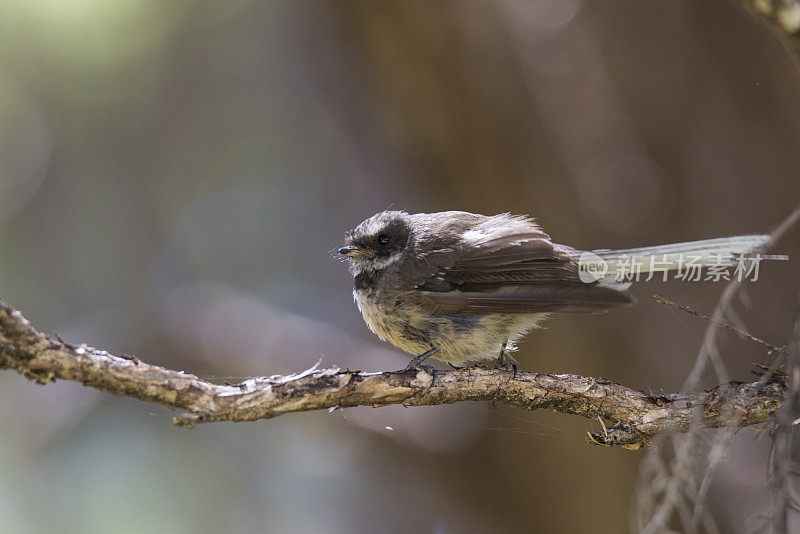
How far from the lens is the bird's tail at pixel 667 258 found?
7.92 feet

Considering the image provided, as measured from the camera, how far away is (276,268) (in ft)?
24.6

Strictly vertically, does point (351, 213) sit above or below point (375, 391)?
above

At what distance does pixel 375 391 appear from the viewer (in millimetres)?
2404

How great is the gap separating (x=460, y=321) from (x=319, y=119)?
5332mm

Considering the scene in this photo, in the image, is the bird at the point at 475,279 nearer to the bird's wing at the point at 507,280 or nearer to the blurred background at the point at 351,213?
the bird's wing at the point at 507,280

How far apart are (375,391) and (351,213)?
453cm

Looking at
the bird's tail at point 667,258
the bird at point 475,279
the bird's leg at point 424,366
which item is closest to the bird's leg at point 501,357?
the bird at point 475,279

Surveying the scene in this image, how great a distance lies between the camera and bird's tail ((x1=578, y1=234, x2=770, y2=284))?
2.41 meters

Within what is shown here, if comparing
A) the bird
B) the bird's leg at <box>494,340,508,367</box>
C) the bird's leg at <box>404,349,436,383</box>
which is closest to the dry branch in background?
the bird's leg at <box>404,349,436,383</box>

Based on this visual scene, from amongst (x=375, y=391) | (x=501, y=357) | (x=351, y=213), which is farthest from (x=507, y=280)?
(x=351, y=213)

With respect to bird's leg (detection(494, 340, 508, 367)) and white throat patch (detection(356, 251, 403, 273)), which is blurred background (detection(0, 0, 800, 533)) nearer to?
white throat patch (detection(356, 251, 403, 273))

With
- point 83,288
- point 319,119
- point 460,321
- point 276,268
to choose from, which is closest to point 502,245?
point 460,321

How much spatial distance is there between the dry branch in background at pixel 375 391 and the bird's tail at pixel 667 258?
1.44 feet

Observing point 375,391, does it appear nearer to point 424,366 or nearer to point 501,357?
point 424,366
